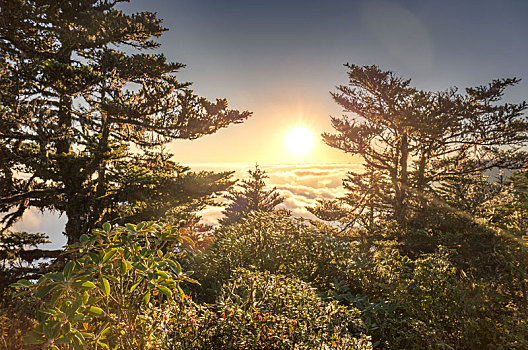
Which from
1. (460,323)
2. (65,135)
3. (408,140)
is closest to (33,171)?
(65,135)

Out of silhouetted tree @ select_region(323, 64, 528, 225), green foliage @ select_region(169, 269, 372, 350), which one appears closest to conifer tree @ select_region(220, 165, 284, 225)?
silhouetted tree @ select_region(323, 64, 528, 225)

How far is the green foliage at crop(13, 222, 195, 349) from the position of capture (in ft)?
6.15

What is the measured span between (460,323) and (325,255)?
9.11ft

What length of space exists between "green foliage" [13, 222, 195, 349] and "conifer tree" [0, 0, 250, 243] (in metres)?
7.55

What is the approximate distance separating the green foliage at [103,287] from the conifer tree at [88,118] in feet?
24.8

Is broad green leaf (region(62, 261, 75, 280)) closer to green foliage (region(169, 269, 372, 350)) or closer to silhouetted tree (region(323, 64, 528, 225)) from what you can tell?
green foliage (region(169, 269, 372, 350))

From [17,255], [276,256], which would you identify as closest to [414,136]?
[276,256]

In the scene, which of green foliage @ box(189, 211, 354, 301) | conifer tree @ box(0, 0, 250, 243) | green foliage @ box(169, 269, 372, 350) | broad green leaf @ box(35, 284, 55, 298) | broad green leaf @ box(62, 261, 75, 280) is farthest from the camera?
conifer tree @ box(0, 0, 250, 243)

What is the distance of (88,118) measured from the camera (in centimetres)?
1119

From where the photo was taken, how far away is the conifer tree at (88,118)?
373 inches

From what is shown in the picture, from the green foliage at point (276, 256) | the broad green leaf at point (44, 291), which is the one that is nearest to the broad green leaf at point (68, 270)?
the broad green leaf at point (44, 291)

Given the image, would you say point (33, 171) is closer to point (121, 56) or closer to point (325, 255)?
point (121, 56)

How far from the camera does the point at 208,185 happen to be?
466 inches

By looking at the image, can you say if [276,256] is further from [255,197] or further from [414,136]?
[255,197]
